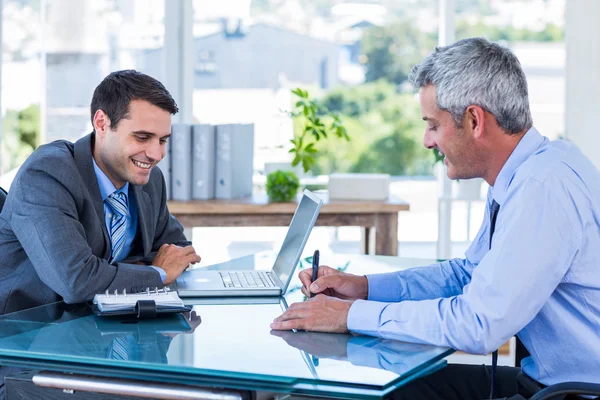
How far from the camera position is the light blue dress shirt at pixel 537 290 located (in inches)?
66.7

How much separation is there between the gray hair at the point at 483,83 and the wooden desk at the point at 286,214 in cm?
195

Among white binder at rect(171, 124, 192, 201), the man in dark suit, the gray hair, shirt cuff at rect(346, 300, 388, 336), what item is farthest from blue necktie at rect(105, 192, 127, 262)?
white binder at rect(171, 124, 192, 201)

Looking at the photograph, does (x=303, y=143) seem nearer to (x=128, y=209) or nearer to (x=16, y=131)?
(x=16, y=131)

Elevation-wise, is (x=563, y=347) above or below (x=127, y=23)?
below

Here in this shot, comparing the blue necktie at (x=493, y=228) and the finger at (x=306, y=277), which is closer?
the blue necktie at (x=493, y=228)

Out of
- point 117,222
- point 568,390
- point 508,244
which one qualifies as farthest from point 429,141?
point 117,222

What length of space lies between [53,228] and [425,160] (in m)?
2.97

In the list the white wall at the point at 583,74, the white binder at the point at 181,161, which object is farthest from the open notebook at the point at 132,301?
the white wall at the point at 583,74

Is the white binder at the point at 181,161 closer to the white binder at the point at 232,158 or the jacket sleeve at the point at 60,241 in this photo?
the white binder at the point at 232,158

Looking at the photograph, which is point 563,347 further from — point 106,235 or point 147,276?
point 106,235

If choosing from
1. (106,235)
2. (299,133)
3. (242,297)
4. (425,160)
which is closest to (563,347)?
(242,297)

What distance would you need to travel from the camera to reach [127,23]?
14.9 feet

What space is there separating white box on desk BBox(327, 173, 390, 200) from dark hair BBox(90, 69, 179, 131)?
5.38ft

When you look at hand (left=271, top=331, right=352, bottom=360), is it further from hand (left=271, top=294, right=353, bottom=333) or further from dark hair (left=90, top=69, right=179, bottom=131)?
dark hair (left=90, top=69, right=179, bottom=131)
